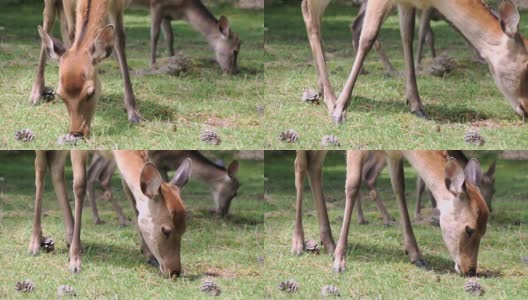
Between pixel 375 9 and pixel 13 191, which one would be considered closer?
pixel 375 9

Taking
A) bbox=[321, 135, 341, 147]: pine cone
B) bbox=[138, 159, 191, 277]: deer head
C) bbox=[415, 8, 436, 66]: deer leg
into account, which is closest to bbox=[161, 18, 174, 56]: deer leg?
bbox=[415, 8, 436, 66]: deer leg

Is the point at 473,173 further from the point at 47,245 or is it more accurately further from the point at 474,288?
the point at 47,245

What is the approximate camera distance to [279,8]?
11.1 meters

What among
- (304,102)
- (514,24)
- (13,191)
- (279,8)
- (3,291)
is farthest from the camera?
(279,8)

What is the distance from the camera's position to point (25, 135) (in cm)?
785

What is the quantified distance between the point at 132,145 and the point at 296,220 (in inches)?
47.3

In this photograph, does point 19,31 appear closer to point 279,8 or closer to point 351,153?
point 279,8

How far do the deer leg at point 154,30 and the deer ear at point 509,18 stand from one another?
3813mm

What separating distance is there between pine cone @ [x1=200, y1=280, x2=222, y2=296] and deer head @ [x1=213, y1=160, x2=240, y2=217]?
2867 mm

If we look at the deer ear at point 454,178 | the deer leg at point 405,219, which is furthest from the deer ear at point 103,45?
the deer ear at point 454,178

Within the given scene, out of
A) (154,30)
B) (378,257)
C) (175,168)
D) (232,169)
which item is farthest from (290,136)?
(154,30)

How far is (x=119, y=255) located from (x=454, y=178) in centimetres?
233

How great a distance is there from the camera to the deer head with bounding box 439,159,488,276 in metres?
7.30

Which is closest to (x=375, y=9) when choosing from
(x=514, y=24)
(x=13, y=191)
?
(x=514, y=24)
